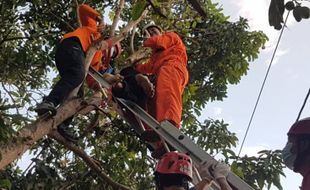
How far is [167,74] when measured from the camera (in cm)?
412

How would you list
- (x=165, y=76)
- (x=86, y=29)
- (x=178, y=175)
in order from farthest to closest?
(x=86, y=29) → (x=165, y=76) → (x=178, y=175)

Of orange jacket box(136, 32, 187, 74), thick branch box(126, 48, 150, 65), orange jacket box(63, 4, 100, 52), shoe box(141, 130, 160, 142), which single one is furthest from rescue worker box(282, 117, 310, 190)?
thick branch box(126, 48, 150, 65)

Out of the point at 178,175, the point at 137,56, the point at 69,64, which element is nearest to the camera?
the point at 178,175

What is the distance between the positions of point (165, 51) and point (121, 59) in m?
2.21

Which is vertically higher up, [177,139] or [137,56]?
[137,56]

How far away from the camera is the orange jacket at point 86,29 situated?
448 centimetres

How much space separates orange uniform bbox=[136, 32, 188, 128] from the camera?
12.6 feet

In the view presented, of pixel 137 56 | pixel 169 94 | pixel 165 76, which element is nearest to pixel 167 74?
pixel 165 76

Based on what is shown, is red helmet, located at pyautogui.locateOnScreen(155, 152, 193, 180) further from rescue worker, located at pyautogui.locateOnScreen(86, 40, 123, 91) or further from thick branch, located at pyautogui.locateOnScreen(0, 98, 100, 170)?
rescue worker, located at pyautogui.locateOnScreen(86, 40, 123, 91)

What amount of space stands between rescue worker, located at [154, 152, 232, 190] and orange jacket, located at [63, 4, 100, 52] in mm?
1989

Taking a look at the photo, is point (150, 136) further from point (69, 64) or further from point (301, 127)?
point (301, 127)

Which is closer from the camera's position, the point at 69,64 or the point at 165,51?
the point at 69,64

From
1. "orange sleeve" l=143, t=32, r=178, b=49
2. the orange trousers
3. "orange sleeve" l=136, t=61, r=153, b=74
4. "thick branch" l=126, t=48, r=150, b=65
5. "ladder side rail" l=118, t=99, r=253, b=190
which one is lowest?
"ladder side rail" l=118, t=99, r=253, b=190

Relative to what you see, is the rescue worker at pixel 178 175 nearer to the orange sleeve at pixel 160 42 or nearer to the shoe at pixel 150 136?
the shoe at pixel 150 136
